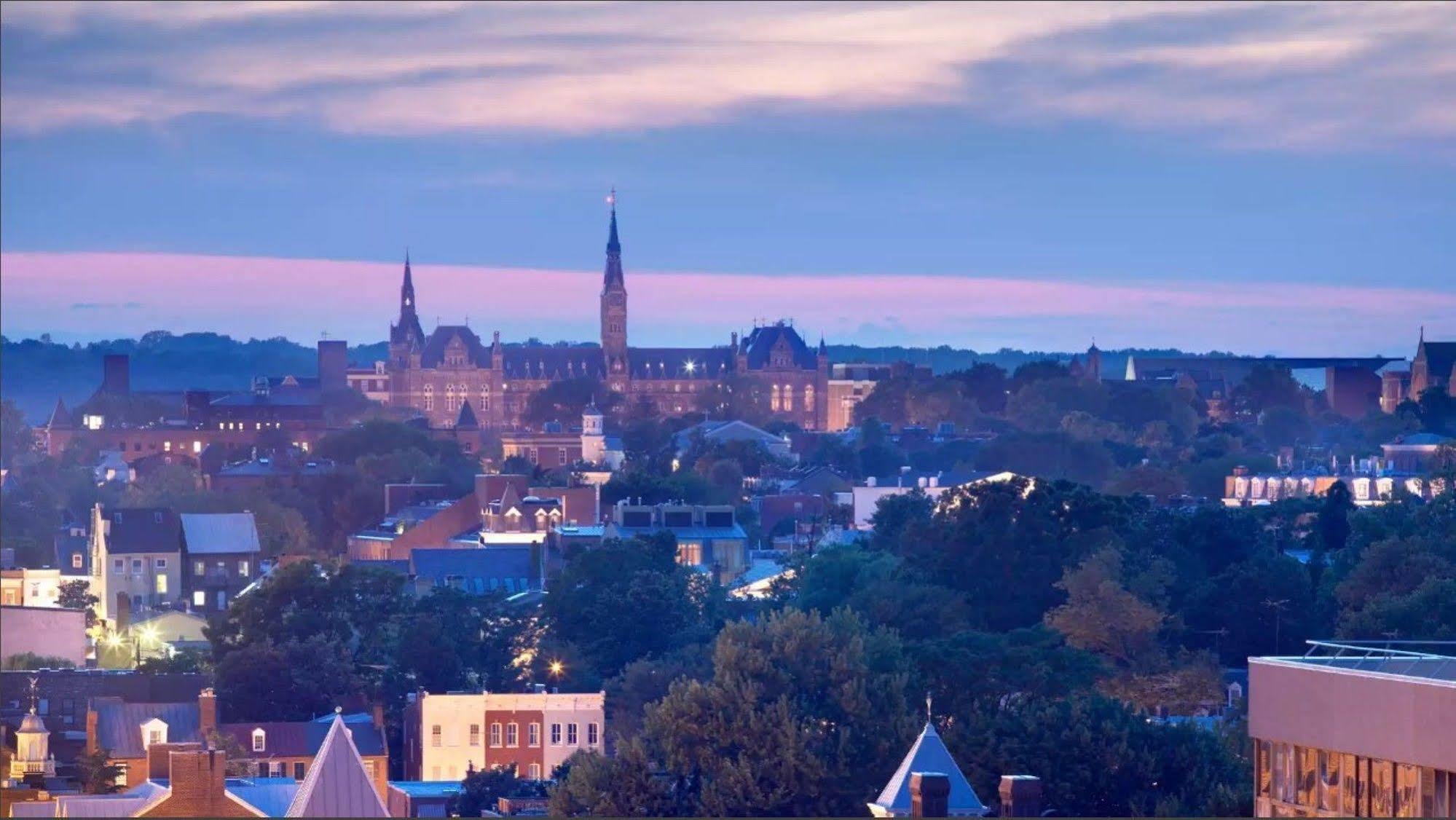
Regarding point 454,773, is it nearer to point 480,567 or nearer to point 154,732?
point 154,732

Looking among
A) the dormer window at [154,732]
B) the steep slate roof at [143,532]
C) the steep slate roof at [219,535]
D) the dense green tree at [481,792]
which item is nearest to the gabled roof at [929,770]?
the dense green tree at [481,792]

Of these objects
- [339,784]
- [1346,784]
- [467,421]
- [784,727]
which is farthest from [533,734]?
[467,421]

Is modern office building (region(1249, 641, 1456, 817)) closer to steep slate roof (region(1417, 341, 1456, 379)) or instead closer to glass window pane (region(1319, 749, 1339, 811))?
glass window pane (region(1319, 749, 1339, 811))

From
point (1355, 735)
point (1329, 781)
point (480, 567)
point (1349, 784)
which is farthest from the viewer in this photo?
point (480, 567)

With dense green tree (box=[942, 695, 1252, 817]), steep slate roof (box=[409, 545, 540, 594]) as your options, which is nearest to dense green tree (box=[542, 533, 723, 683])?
steep slate roof (box=[409, 545, 540, 594])

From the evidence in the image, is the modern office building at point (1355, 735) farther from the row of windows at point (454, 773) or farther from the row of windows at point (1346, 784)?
the row of windows at point (454, 773)

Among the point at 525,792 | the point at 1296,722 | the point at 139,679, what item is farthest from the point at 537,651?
the point at 1296,722

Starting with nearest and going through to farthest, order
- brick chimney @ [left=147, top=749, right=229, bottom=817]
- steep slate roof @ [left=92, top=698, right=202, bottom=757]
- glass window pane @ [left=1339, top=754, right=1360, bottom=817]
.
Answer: glass window pane @ [left=1339, top=754, right=1360, bottom=817] < brick chimney @ [left=147, top=749, right=229, bottom=817] < steep slate roof @ [left=92, top=698, right=202, bottom=757]
